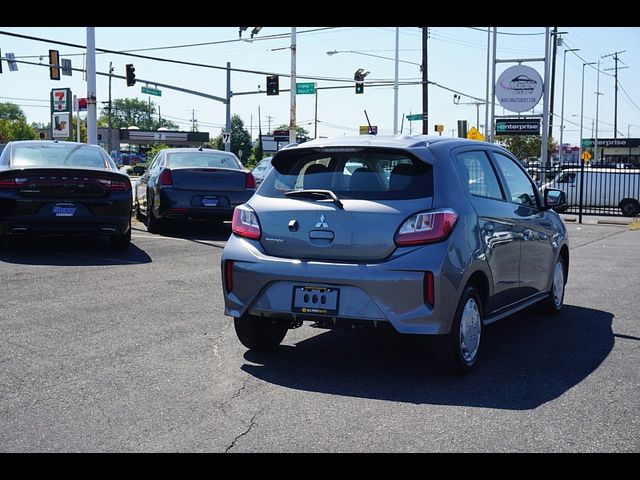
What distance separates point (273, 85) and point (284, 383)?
1445 inches

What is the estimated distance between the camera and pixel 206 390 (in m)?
5.10

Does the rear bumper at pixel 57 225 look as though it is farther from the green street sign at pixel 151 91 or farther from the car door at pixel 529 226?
the green street sign at pixel 151 91

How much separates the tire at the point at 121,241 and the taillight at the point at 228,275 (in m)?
6.04

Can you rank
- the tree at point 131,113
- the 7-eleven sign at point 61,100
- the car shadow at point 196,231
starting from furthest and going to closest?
the tree at point 131,113, the 7-eleven sign at point 61,100, the car shadow at point 196,231

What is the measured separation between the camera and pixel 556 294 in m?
7.84

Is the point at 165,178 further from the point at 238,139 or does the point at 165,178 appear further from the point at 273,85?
the point at 238,139

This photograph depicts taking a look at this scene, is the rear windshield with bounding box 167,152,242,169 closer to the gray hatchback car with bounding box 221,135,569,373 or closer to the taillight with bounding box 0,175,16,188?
the taillight with bounding box 0,175,16,188

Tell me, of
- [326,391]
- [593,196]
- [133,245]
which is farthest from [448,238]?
[593,196]

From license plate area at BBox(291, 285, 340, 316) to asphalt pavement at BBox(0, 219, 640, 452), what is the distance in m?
0.46

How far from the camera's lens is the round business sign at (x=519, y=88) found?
102 ft

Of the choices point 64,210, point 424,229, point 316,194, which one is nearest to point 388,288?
point 424,229

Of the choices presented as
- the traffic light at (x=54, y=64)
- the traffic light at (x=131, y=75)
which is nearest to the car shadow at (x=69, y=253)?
the traffic light at (x=54, y=64)
